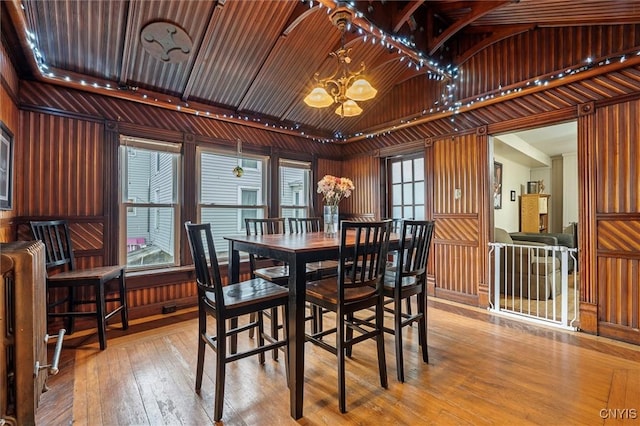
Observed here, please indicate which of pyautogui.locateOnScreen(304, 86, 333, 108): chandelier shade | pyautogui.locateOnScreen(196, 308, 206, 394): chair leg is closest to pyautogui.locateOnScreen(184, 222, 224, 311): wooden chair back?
pyautogui.locateOnScreen(196, 308, 206, 394): chair leg

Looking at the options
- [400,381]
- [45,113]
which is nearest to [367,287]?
[400,381]

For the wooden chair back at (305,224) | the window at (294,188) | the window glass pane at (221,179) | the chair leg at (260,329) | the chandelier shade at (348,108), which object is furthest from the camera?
the window at (294,188)

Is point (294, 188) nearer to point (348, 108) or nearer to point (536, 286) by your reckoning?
point (348, 108)

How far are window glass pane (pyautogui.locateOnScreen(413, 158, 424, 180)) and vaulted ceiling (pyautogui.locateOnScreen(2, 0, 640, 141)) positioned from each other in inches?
45.1

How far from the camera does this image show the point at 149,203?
372 cm

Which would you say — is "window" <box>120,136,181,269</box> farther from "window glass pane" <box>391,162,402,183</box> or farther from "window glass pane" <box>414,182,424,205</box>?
"window glass pane" <box>414,182,424,205</box>

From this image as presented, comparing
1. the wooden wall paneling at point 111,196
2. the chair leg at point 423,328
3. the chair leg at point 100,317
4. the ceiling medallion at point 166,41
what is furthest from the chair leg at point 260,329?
the ceiling medallion at point 166,41

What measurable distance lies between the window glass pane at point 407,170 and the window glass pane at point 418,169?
63mm

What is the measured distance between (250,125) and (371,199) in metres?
2.38

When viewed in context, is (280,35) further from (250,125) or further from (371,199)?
(371,199)

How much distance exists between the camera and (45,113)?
2986 mm

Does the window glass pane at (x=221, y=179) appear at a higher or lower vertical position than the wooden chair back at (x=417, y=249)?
higher

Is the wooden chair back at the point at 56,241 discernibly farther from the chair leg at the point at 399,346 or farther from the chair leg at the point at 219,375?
the chair leg at the point at 399,346

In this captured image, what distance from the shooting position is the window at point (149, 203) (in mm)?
3546
